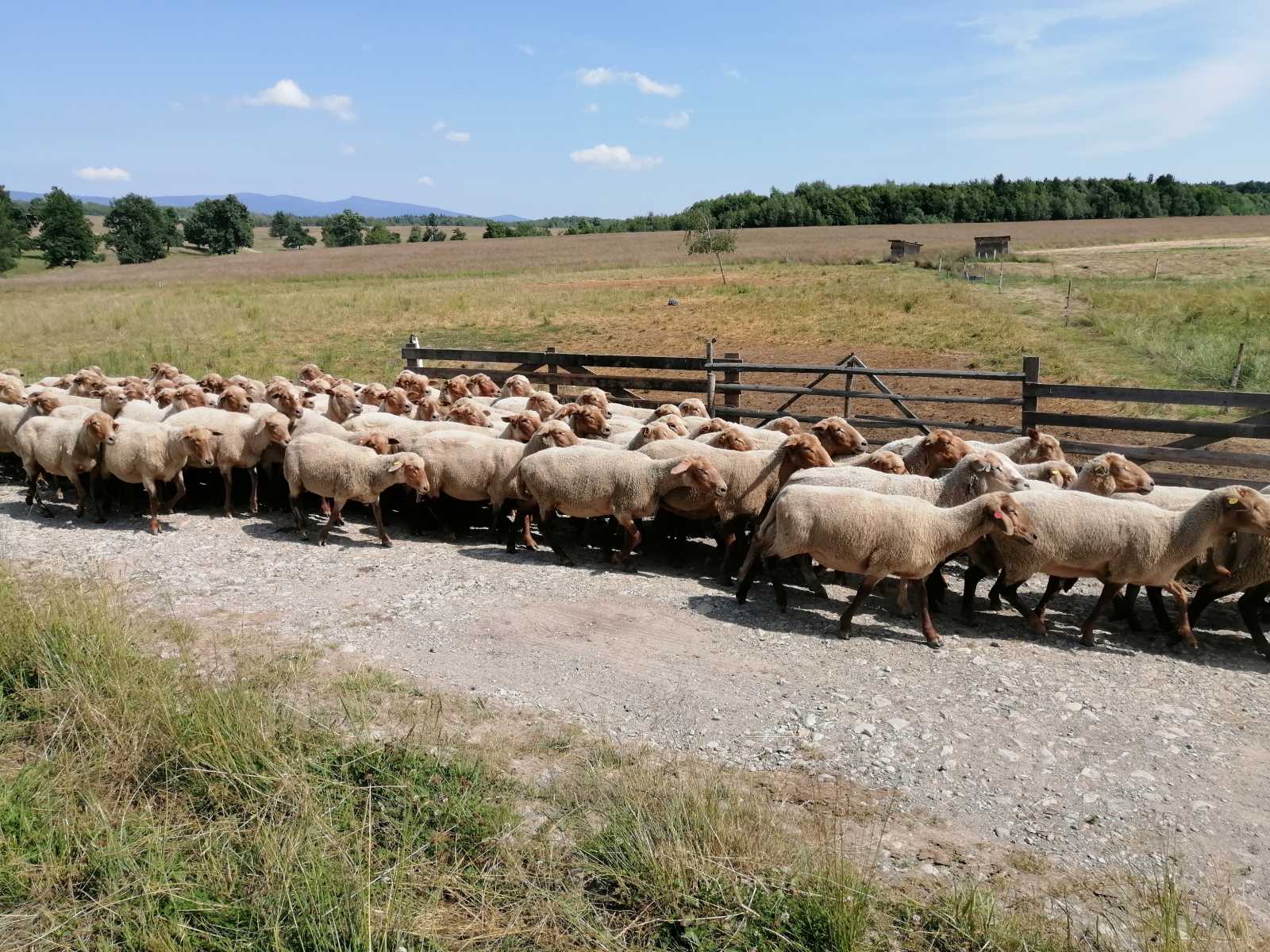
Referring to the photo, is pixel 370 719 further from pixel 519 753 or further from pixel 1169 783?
pixel 1169 783

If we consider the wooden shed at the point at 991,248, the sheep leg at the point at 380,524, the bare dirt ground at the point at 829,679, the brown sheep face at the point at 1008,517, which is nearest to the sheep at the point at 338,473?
the sheep leg at the point at 380,524

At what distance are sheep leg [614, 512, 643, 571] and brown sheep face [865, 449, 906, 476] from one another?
2.80 meters

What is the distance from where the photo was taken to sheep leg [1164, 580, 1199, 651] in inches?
308

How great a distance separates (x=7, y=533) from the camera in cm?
1097

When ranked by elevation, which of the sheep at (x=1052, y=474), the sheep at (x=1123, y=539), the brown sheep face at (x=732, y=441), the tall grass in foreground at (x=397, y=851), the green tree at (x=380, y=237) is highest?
the green tree at (x=380, y=237)

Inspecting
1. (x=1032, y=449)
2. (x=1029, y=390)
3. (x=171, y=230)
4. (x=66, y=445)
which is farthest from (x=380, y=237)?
(x=1032, y=449)

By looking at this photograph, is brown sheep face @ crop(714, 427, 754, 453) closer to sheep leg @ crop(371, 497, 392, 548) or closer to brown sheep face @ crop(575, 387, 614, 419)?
brown sheep face @ crop(575, 387, 614, 419)

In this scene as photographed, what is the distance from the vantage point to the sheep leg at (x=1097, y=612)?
789 cm

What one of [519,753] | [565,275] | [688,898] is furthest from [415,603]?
[565,275]

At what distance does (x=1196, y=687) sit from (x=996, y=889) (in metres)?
3.70

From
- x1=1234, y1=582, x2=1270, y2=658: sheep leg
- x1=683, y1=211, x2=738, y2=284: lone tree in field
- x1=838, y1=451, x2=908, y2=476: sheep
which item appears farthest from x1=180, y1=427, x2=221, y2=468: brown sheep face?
x1=683, y1=211, x2=738, y2=284: lone tree in field

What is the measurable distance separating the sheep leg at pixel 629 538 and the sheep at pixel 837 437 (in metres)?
2.68

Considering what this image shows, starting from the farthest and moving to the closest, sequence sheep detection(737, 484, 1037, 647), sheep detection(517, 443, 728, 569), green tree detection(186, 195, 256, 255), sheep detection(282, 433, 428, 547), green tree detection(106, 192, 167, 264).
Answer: green tree detection(186, 195, 256, 255) < green tree detection(106, 192, 167, 264) < sheep detection(282, 433, 428, 547) < sheep detection(517, 443, 728, 569) < sheep detection(737, 484, 1037, 647)

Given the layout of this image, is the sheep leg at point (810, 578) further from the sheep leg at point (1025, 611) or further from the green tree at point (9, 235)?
the green tree at point (9, 235)
